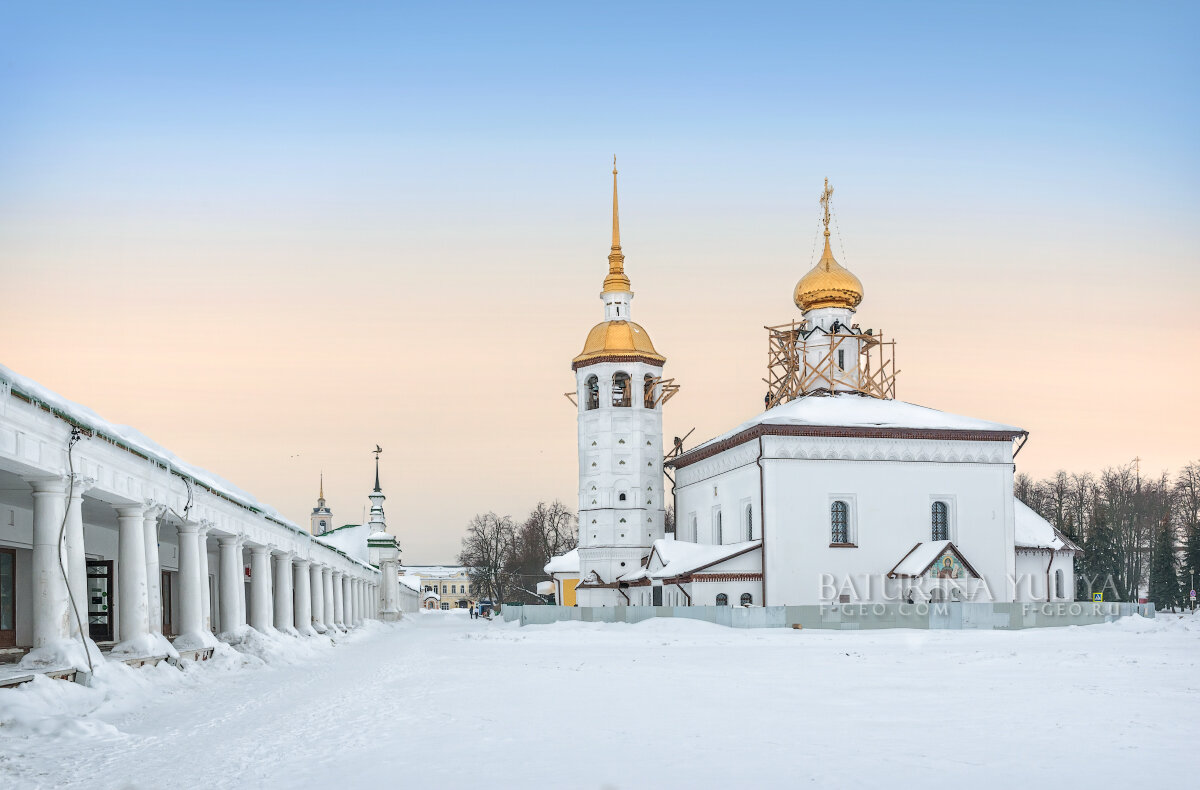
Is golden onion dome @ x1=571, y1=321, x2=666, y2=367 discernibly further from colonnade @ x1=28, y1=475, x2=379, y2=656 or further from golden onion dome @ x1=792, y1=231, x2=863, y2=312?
colonnade @ x1=28, y1=475, x2=379, y2=656

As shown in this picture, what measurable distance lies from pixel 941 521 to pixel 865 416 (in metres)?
5.43

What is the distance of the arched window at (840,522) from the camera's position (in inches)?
1978

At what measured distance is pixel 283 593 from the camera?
1377 inches

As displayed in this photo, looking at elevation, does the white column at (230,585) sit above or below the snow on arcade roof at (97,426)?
below

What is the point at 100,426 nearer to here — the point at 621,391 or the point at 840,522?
the point at 840,522

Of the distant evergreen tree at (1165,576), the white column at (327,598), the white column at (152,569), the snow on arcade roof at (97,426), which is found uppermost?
the snow on arcade roof at (97,426)

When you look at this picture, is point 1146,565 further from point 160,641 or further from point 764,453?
point 160,641

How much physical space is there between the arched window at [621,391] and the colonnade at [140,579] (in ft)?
98.7

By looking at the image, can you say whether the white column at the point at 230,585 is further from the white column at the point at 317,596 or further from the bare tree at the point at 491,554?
the bare tree at the point at 491,554

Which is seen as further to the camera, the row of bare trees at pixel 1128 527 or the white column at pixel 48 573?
the row of bare trees at pixel 1128 527

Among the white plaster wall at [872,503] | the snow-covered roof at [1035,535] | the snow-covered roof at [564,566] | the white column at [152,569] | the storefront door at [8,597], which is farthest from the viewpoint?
the snow-covered roof at [564,566]

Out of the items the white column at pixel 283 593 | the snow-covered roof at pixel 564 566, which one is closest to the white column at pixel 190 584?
the white column at pixel 283 593

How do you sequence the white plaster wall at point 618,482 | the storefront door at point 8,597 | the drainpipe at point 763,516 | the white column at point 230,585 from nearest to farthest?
the storefront door at point 8,597
the white column at point 230,585
the drainpipe at point 763,516
the white plaster wall at point 618,482

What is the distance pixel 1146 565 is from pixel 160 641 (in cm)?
8658
